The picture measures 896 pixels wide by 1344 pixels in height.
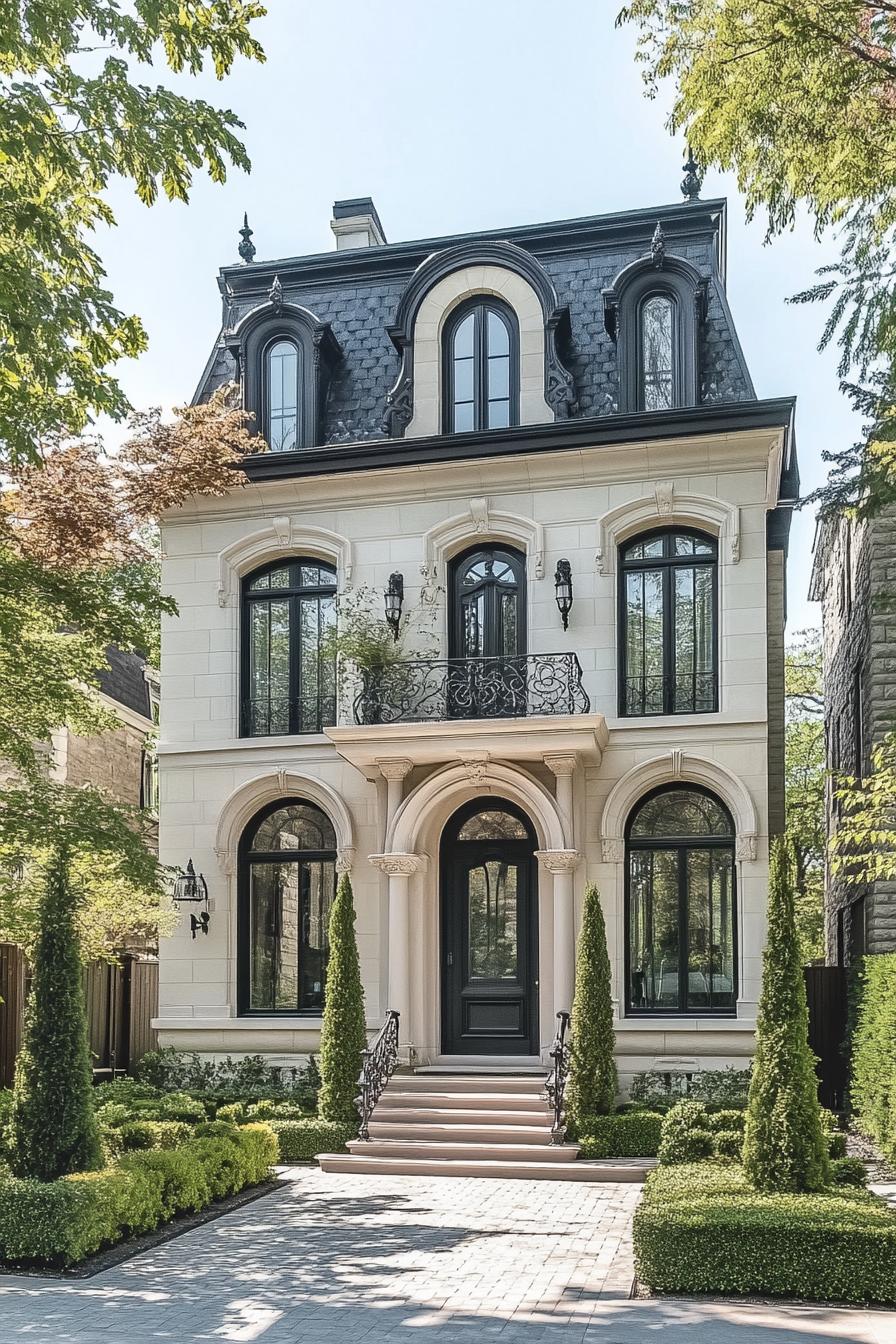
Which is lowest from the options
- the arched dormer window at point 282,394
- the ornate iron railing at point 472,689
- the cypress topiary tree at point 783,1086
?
the cypress topiary tree at point 783,1086

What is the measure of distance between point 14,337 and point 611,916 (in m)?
10.1

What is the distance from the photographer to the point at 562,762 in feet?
55.1

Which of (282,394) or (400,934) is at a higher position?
(282,394)

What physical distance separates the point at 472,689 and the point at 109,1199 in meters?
8.32

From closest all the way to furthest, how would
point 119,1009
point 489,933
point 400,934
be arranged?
point 400,934 → point 489,933 → point 119,1009

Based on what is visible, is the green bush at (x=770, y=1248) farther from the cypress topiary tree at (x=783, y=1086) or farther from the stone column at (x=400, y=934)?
the stone column at (x=400, y=934)

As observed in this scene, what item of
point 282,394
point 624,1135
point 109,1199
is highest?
point 282,394

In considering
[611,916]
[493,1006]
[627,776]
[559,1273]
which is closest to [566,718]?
[627,776]

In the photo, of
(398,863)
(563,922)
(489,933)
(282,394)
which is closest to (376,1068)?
(398,863)

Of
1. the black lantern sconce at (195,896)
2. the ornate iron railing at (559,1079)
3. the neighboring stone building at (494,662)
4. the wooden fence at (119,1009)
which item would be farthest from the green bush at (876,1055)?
the wooden fence at (119,1009)

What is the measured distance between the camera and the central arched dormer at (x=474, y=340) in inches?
724

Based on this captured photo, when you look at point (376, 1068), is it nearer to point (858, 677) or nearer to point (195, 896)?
point (195, 896)

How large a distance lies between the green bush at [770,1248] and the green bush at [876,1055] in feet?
14.1

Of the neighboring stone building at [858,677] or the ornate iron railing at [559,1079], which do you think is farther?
the neighboring stone building at [858,677]
